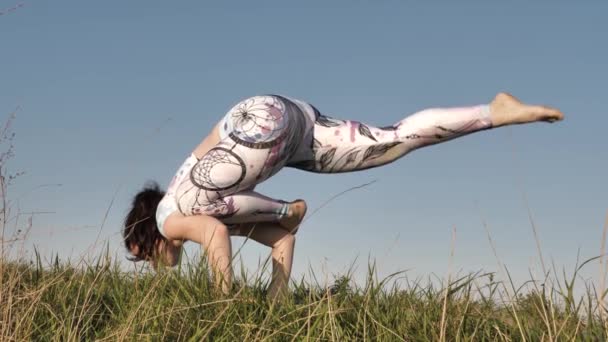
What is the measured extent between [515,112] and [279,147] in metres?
1.27

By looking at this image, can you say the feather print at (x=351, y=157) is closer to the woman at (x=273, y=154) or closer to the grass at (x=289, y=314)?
the woman at (x=273, y=154)

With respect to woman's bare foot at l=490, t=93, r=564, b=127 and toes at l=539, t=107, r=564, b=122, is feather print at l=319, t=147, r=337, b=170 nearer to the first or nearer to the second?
woman's bare foot at l=490, t=93, r=564, b=127

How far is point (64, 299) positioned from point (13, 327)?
330 millimetres

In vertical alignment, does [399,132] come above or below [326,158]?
above

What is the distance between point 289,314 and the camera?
3.10m

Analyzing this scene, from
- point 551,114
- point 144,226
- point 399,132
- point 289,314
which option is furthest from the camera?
point 144,226

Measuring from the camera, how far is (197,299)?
10.9 ft

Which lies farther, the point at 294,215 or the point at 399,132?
the point at 294,215

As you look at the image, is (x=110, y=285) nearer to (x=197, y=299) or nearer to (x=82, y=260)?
(x=82, y=260)

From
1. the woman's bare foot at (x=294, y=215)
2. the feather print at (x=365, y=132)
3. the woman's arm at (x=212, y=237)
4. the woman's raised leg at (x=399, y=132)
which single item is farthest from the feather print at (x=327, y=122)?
the woman's arm at (x=212, y=237)

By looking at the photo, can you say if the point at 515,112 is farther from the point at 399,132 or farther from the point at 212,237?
the point at 212,237

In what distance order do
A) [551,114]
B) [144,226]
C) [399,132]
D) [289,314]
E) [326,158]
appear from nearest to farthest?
[289,314]
[551,114]
[399,132]
[326,158]
[144,226]

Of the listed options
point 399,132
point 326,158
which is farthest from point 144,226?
point 399,132

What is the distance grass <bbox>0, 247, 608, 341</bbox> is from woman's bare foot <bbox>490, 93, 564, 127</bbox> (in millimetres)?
965
